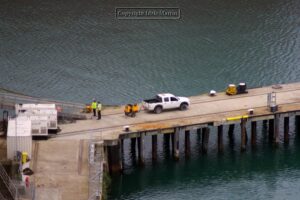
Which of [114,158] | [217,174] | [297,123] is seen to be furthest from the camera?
[297,123]

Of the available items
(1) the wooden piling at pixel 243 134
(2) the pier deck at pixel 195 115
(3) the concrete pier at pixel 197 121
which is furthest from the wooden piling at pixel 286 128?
(1) the wooden piling at pixel 243 134

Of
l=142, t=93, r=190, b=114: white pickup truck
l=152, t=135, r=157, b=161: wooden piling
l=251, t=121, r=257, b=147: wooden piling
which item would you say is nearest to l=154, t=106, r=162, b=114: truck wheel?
l=142, t=93, r=190, b=114: white pickup truck

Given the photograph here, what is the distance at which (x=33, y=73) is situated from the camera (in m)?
123

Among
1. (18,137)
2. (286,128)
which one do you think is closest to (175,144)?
(286,128)

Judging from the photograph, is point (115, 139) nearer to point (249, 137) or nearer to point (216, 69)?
point (249, 137)

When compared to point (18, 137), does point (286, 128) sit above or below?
below

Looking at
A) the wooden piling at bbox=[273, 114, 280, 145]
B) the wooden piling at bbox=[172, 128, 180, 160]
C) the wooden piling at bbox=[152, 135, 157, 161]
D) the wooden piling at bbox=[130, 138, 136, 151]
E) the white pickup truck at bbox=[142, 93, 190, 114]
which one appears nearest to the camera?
the wooden piling at bbox=[172, 128, 180, 160]

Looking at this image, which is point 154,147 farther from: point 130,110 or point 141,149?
point 130,110

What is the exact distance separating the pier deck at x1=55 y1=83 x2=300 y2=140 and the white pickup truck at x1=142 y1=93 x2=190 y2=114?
585 millimetres

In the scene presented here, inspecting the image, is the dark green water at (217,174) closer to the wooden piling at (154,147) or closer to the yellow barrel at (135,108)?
the wooden piling at (154,147)

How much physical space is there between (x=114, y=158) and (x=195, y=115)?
32.0 ft

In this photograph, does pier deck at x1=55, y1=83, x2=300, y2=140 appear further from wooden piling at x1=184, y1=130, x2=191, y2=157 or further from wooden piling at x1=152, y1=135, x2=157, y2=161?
wooden piling at x1=184, y1=130, x2=191, y2=157

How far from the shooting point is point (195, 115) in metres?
101

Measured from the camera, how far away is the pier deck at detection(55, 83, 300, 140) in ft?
315
